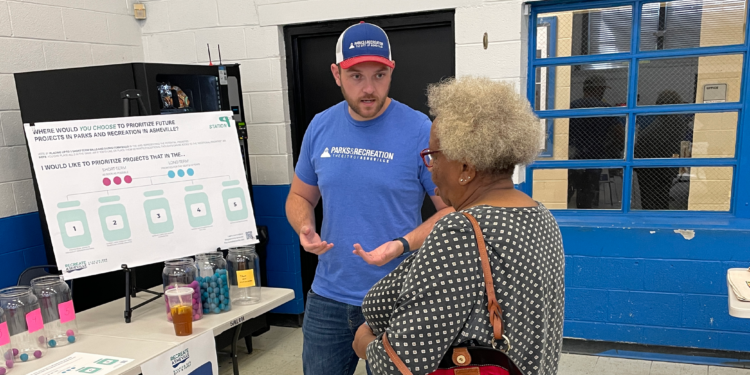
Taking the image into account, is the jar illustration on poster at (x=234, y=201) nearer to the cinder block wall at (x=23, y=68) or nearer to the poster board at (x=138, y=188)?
the poster board at (x=138, y=188)

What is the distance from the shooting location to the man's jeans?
169cm

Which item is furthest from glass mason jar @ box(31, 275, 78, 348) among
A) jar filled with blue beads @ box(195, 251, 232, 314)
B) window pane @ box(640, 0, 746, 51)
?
window pane @ box(640, 0, 746, 51)

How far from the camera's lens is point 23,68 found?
2.76 m

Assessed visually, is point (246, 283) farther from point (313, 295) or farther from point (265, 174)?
point (265, 174)

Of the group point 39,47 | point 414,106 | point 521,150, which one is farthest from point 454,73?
point 39,47

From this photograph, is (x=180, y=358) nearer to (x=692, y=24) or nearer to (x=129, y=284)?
(x=129, y=284)

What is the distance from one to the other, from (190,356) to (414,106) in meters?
2.10

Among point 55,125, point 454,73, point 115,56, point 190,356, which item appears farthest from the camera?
point 115,56

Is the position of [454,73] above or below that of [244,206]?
above

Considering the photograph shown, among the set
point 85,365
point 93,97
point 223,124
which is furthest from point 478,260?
point 93,97

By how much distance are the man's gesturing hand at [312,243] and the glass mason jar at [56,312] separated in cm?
78

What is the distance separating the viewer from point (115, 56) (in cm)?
336

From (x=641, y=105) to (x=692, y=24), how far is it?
0.48 meters

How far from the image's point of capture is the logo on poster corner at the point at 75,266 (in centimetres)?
169
